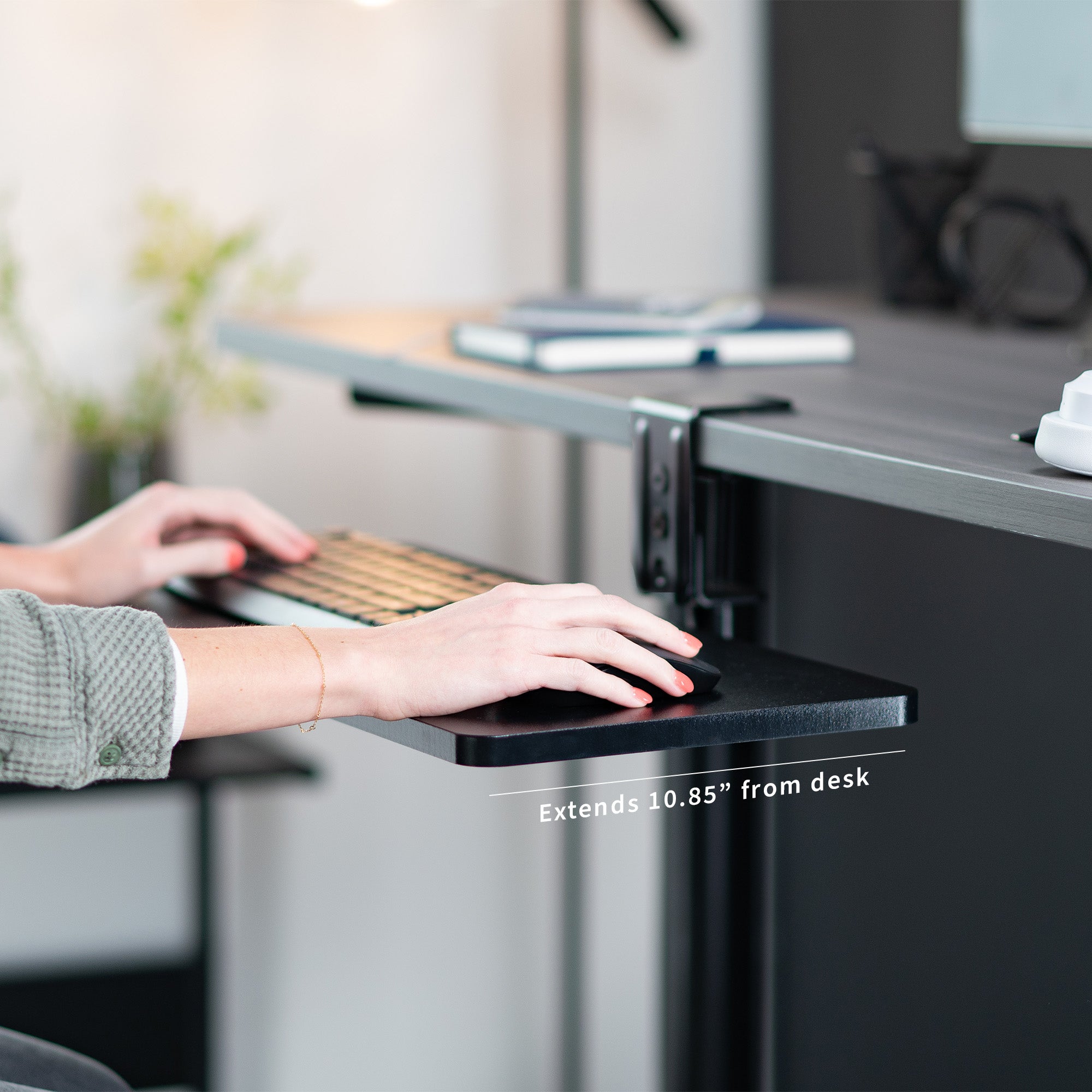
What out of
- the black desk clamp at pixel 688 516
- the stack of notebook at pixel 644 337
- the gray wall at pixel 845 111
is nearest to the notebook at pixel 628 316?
the stack of notebook at pixel 644 337

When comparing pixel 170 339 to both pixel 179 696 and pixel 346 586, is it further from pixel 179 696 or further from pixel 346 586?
pixel 179 696

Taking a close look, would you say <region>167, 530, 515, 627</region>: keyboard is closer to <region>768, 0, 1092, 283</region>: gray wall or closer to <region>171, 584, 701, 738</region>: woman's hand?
<region>171, 584, 701, 738</region>: woman's hand

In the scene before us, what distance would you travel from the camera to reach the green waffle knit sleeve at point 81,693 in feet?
2.33

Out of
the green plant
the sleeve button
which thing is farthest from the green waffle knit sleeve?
the green plant

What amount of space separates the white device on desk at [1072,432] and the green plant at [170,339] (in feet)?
4.26

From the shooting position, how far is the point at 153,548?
3.48 ft

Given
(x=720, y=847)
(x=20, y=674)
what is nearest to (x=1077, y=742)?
(x=720, y=847)

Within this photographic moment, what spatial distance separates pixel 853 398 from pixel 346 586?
34cm

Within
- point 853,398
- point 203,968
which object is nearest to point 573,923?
point 203,968

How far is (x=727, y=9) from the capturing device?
86.7 inches

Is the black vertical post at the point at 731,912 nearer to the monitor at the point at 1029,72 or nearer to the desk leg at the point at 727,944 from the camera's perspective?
the desk leg at the point at 727,944

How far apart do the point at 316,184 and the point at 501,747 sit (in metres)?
1.49

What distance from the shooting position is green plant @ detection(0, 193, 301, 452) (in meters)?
1.90

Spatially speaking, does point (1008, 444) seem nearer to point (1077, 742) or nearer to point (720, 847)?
point (1077, 742)
